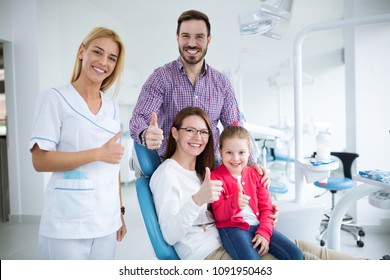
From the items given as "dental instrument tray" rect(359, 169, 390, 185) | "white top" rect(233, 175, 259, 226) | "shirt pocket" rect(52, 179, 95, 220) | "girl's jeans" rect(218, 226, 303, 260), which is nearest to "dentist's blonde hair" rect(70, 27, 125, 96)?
"shirt pocket" rect(52, 179, 95, 220)

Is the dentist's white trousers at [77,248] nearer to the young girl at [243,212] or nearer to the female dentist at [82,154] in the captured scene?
the female dentist at [82,154]

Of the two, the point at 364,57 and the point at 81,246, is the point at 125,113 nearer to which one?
the point at 81,246

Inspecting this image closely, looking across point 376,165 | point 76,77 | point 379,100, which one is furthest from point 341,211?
point 76,77

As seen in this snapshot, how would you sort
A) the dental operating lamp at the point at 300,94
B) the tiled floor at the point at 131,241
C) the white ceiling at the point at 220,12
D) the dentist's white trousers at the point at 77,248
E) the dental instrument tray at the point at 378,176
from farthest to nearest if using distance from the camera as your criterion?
1. the tiled floor at the point at 131,241
2. the white ceiling at the point at 220,12
3. the dental operating lamp at the point at 300,94
4. the dental instrument tray at the point at 378,176
5. the dentist's white trousers at the point at 77,248

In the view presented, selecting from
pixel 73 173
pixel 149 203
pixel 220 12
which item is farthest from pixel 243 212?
pixel 220 12

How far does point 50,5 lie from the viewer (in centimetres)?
159

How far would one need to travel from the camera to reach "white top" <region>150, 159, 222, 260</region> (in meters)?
1.17

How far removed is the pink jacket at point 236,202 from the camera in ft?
4.18

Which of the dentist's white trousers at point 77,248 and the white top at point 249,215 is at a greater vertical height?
the white top at point 249,215

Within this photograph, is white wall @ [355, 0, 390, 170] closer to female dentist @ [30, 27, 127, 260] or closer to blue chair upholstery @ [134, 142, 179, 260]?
blue chair upholstery @ [134, 142, 179, 260]

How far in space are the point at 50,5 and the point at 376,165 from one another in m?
2.50

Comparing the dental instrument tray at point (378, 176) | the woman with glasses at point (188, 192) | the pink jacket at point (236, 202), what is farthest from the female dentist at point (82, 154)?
the dental instrument tray at point (378, 176)

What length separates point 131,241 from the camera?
222 centimetres

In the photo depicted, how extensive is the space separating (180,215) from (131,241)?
4.12ft
